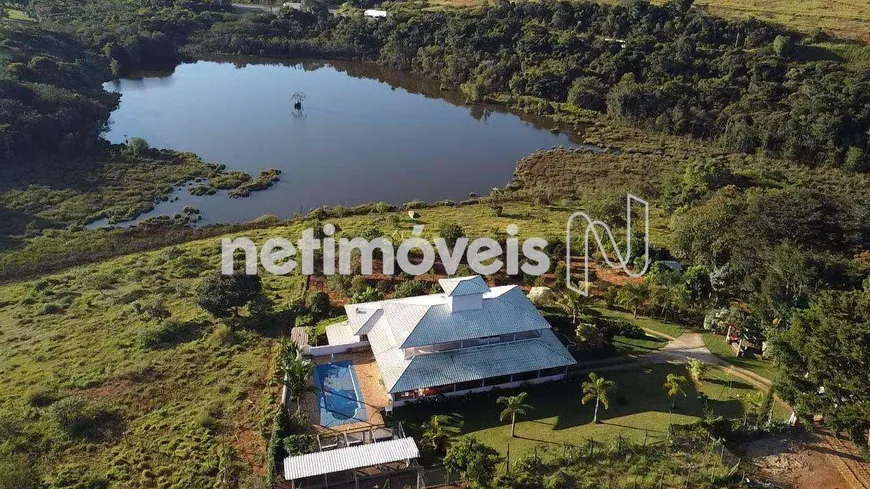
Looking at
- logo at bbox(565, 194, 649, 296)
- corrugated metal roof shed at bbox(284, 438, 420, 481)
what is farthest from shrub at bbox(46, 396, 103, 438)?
logo at bbox(565, 194, 649, 296)

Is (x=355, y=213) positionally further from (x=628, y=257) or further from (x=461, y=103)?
(x=461, y=103)

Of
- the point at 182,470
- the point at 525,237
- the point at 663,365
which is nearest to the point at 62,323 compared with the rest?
the point at 182,470

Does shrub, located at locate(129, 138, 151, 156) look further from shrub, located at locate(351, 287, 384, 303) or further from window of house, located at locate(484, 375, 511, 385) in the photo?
window of house, located at locate(484, 375, 511, 385)

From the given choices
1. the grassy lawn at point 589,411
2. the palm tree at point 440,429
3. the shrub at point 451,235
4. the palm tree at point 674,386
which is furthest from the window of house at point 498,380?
the shrub at point 451,235

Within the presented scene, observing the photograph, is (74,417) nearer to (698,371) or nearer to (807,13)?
(698,371)

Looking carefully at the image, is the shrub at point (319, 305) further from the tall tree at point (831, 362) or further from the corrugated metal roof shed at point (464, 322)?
the tall tree at point (831, 362)

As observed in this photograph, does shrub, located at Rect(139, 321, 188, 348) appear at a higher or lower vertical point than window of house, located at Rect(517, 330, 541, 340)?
lower

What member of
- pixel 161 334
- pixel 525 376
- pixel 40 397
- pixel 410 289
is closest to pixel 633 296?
pixel 525 376
